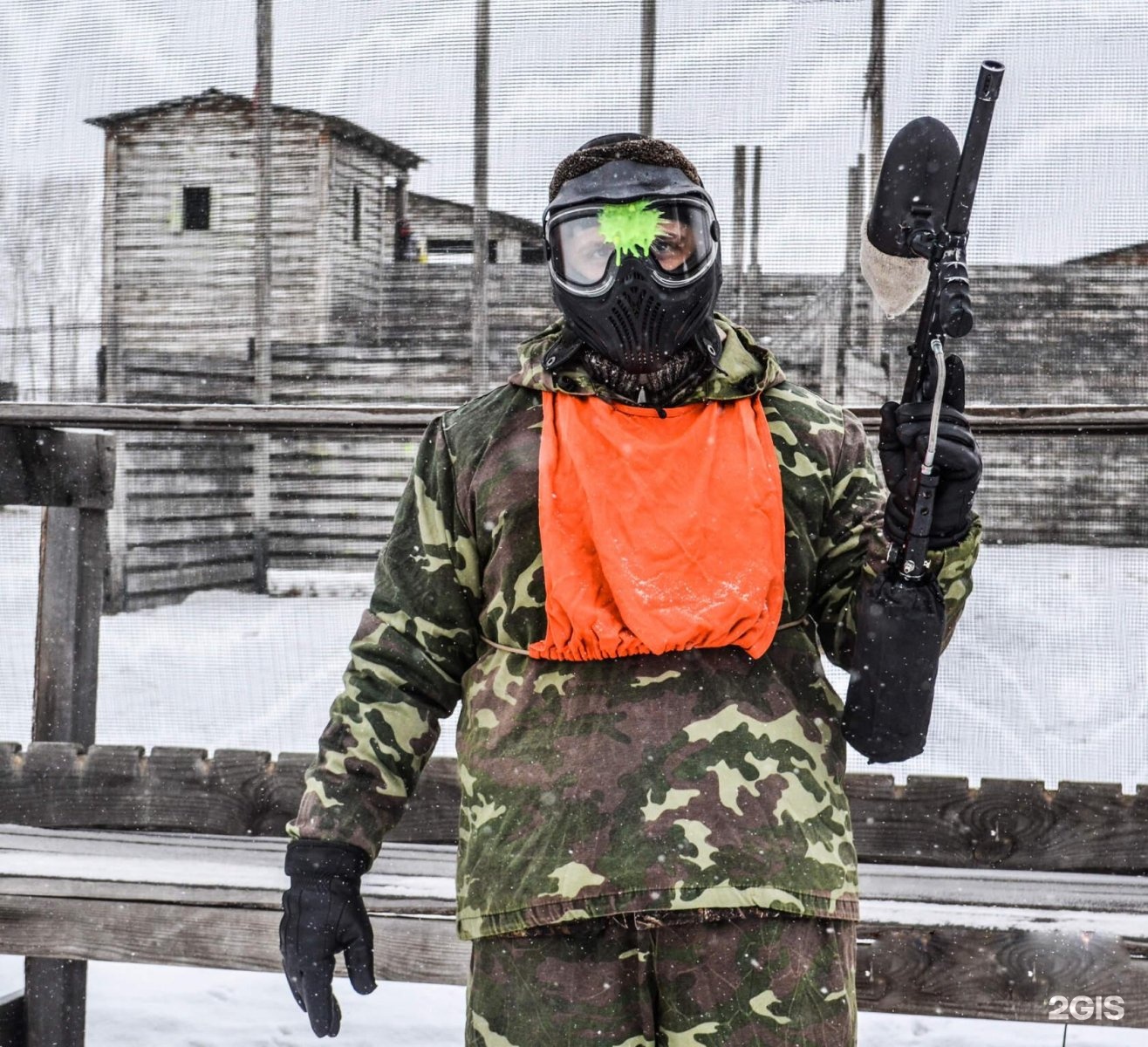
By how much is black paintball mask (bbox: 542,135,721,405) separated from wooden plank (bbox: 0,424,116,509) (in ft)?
A: 7.08

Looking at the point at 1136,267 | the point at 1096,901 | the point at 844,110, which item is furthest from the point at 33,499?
the point at 1136,267

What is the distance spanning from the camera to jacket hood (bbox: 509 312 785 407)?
5.21 feet

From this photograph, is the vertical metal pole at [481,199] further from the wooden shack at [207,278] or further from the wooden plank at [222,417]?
the wooden plank at [222,417]

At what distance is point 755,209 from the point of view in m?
3.58

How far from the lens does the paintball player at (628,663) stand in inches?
56.2

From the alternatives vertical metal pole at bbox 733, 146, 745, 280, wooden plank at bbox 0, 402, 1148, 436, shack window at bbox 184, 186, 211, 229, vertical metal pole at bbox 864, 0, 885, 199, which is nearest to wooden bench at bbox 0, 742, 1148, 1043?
wooden plank at bbox 0, 402, 1148, 436

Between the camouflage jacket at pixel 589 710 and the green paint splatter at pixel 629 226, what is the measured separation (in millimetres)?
186

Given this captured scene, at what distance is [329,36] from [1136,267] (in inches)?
104

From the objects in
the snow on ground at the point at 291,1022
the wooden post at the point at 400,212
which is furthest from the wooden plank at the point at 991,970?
the wooden post at the point at 400,212

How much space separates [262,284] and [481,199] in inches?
32.4

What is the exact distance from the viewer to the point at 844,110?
3.54 meters

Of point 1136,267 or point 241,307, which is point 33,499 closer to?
point 241,307

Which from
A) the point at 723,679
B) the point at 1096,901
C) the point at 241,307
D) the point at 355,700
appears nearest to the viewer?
the point at 723,679
